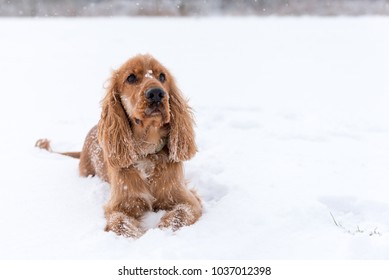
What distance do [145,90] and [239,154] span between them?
1.79m

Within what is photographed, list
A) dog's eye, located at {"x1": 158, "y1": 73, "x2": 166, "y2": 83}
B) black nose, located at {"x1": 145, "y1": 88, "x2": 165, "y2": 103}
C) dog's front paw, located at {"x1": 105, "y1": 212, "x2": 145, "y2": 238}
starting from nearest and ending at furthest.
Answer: dog's front paw, located at {"x1": 105, "y1": 212, "x2": 145, "y2": 238} < black nose, located at {"x1": 145, "y1": 88, "x2": 165, "y2": 103} < dog's eye, located at {"x1": 158, "y1": 73, "x2": 166, "y2": 83}

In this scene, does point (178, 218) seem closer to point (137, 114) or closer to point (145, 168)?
point (145, 168)

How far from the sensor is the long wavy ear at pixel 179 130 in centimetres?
393

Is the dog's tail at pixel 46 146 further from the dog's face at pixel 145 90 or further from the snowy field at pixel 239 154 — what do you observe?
the dog's face at pixel 145 90

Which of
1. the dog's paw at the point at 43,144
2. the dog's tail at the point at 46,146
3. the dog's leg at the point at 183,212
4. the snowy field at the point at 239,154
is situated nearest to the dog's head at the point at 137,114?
the dog's leg at the point at 183,212

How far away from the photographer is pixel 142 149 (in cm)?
392

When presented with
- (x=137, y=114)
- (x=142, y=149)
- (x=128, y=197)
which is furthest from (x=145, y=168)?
(x=137, y=114)

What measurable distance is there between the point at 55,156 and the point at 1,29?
496 inches

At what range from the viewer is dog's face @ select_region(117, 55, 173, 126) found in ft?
11.9

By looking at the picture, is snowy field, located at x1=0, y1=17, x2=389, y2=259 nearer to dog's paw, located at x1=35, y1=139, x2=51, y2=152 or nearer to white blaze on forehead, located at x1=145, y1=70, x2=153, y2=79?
dog's paw, located at x1=35, y1=139, x2=51, y2=152

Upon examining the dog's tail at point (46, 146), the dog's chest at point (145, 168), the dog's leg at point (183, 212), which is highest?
the dog's chest at point (145, 168)

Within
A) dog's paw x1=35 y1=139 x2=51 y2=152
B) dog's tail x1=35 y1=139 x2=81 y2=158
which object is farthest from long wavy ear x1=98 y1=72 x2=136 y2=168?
dog's paw x1=35 y1=139 x2=51 y2=152

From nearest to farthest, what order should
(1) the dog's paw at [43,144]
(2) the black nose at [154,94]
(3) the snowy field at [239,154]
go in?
(3) the snowy field at [239,154] < (2) the black nose at [154,94] < (1) the dog's paw at [43,144]

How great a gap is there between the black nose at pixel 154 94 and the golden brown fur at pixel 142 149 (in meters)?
0.13
